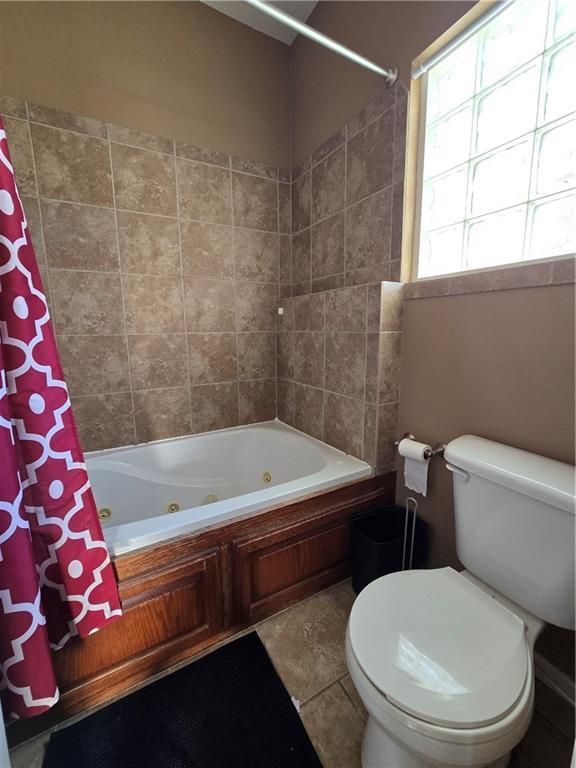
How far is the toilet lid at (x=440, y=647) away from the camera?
0.69 m

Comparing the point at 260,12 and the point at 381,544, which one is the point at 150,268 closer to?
the point at 260,12

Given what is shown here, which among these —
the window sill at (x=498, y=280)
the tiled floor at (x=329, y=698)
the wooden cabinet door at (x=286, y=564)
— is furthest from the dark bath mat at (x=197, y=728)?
the window sill at (x=498, y=280)

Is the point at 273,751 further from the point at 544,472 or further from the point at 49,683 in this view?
the point at 544,472

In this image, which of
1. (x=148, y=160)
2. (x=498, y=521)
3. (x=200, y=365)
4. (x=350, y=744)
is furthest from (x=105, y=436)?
(x=498, y=521)

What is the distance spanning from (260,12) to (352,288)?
1.66m

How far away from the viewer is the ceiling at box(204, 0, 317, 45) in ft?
5.51

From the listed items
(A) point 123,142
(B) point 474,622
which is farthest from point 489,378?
(A) point 123,142

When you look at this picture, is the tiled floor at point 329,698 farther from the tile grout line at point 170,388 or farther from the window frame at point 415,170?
the window frame at point 415,170

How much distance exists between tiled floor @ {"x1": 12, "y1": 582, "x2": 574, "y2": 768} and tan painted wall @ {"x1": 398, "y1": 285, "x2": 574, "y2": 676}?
18 cm

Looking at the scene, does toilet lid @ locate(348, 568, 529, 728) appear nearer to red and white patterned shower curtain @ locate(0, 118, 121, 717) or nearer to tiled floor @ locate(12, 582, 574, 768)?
tiled floor @ locate(12, 582, 574, 768)

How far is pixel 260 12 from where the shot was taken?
1.76 metres

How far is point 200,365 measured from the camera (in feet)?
6.49

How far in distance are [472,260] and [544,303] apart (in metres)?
0.38

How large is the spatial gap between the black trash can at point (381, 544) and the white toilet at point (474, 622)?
1.08ft
